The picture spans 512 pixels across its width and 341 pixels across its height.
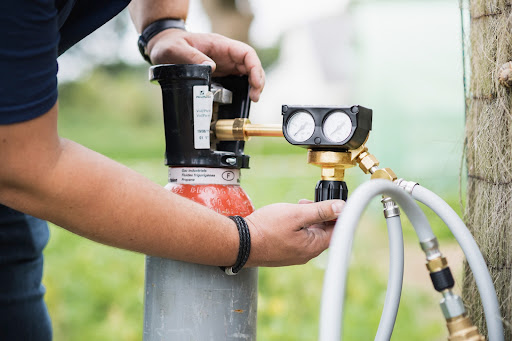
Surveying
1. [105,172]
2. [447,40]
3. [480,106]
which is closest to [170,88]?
[105,172]

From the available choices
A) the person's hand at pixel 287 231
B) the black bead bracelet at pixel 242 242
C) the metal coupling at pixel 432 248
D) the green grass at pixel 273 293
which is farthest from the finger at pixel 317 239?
the green grass at pixel 273 293

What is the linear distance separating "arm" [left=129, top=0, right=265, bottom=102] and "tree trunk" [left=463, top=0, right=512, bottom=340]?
393mm

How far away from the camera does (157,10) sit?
4.14 feet

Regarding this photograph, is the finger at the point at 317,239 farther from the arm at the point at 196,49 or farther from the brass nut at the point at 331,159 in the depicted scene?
the arm at the point at 196,49

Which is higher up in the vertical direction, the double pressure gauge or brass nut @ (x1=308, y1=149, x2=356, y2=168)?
the double pressure gauge

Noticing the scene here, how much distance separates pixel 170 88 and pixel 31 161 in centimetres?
34

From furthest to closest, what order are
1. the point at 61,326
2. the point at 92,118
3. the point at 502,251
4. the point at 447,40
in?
1. the point at 92,118
2. the point at 447,40
3. the point at 61,326
4. the point at 502,251

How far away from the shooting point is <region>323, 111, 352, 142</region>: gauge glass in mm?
899

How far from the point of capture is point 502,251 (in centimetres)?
96

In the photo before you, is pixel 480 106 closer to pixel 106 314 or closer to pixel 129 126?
pixel 106 314

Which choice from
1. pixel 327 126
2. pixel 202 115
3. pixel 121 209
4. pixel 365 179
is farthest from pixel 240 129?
pixel 365 179

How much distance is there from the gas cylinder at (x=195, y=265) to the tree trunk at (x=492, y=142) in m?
0.40

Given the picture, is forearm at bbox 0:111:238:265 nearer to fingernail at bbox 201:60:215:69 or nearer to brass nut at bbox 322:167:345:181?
brass nut at bbox 322:167:345:181

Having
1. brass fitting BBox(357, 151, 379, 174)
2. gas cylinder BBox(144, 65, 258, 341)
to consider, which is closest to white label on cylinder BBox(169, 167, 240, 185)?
gas cylinder BBox(144, 65, 258, 341)
